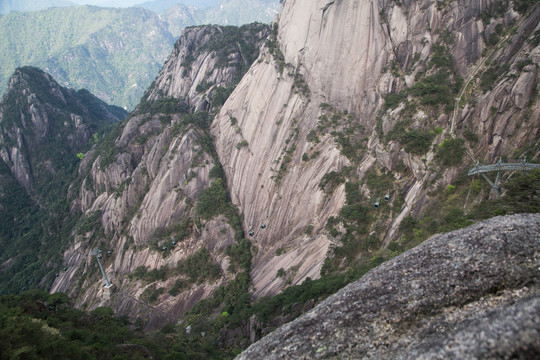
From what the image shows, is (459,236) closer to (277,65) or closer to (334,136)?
(334,136)

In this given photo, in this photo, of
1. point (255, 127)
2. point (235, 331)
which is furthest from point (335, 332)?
point (255, 127)

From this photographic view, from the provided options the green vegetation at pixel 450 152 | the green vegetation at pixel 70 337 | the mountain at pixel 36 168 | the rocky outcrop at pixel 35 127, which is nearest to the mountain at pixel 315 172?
the green vegetation at pixel 450 152

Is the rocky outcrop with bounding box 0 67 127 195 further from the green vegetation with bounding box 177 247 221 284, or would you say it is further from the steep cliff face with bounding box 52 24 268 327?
the green vegetation with bounding box 177 247 221 284

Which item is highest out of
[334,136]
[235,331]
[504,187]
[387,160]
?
[334,136]

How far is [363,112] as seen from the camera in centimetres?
4403

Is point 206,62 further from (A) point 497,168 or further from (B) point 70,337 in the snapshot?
(B) point 70,337

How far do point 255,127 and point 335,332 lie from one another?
40.8 metres

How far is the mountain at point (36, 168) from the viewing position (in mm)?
67875

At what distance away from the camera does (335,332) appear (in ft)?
48.3

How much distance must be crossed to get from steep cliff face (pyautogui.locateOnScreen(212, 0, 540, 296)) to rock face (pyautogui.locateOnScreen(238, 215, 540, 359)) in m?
13.3

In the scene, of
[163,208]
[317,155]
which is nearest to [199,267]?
[163,208]

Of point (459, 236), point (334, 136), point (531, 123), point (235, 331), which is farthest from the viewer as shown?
point (334, 136)

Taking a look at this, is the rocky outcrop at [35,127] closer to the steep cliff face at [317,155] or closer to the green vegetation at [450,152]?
the steep cliff face at [317,155]

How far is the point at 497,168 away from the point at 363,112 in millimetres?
22617
